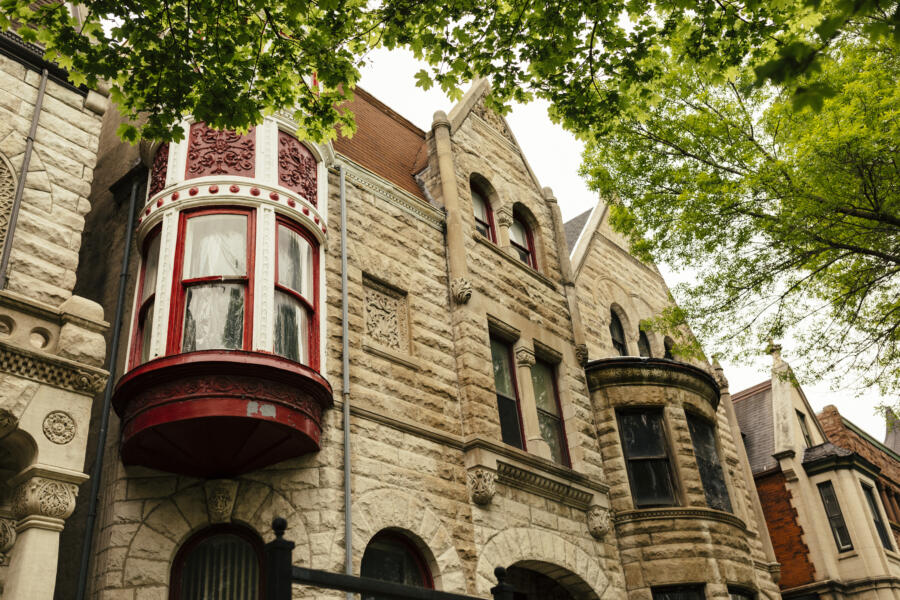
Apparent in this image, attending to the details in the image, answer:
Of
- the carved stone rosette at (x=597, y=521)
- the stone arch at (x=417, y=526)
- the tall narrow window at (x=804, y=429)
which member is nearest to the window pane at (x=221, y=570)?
the stone arch at (x=417, y=526)

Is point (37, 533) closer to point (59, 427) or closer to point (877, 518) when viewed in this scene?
point (59, 427)

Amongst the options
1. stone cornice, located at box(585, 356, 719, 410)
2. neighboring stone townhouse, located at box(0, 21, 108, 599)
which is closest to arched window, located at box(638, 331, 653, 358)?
stone cornice, located at box(585, 356, 719, 410)

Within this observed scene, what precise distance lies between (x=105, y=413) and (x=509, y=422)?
636 centimetres

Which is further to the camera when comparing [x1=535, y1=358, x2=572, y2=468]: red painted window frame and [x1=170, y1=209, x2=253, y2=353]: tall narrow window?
[x1=535, y1=358, x2=572, y2=468]: red painted window frame

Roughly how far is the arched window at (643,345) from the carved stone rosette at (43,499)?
14.2 metres

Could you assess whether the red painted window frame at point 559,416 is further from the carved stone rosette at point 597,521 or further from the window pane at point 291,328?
the window pane at point 291,328

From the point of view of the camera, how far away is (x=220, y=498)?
8.64 m

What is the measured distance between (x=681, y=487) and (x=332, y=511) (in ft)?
25.3

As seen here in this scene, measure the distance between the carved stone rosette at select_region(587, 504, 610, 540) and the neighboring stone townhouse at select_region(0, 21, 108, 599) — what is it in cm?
802

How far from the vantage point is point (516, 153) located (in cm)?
1683

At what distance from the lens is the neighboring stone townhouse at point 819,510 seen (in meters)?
21.8

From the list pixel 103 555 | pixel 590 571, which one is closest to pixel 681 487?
pixel 590 571

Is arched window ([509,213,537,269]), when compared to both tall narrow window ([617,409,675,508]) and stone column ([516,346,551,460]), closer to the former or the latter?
stone column ([516,346,551,460])

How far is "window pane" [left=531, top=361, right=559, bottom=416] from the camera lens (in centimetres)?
1373
